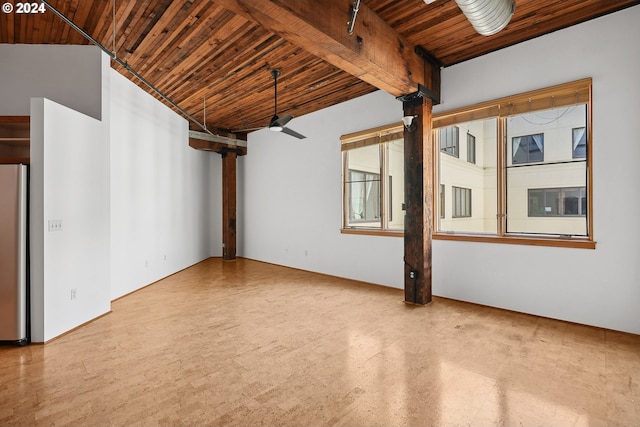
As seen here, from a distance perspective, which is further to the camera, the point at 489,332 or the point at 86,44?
the point at 86,44

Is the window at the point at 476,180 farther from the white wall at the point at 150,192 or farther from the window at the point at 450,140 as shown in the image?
the white wall at the point at 150,192

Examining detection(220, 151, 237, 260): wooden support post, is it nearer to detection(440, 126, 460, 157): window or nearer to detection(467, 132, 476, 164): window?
detection(440, 126, 460, 157): window

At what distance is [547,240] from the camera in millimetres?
3836

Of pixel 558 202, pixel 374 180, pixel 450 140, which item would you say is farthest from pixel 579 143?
pixel 374 180

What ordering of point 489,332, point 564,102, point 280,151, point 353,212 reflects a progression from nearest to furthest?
point 489,332, point 564,102, point 353,212, point 280,151

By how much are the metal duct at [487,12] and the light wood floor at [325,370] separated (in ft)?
9.10

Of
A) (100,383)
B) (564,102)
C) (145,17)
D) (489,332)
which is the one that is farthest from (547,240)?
(145,17)

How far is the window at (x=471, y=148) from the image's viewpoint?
4656 millimetres

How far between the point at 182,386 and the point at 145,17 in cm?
356

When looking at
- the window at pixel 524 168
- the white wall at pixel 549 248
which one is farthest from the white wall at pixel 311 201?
the window at pixel 524 168

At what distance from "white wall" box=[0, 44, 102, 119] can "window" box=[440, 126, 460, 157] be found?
4.60 m

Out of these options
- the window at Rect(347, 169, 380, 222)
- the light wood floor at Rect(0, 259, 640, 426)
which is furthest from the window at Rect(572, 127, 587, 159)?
the window at Rect(347, 169, 380, 222)

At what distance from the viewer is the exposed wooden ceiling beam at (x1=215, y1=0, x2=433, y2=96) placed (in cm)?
262

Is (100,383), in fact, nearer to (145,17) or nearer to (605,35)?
(145,17)
